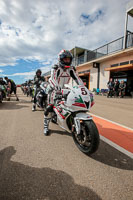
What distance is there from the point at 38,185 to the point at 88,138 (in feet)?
3.32

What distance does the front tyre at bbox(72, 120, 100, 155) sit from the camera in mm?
1714

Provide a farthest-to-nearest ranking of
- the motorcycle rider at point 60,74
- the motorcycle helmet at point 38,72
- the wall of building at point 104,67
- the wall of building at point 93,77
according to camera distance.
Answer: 1. the wall of building at point 93,77
2. the wall of building at point 104,67
3. the motorcycle helmet at point 38,72
4. the motorcycle rider at point 60,74

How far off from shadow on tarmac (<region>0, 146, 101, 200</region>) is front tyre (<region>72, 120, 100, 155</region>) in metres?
0.57

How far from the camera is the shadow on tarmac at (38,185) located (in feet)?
3.82

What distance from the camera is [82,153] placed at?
6.49 ft

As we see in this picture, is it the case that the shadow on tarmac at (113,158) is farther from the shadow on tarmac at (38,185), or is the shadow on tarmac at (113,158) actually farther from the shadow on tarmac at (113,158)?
the shadow on tarmac at (38,185)

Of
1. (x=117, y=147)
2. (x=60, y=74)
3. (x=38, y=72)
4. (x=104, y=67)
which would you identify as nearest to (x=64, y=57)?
(x=60, y=74)

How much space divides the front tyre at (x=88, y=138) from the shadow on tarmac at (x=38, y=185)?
0.57 meters

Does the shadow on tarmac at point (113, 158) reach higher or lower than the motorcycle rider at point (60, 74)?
lower

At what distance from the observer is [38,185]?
1293 mm

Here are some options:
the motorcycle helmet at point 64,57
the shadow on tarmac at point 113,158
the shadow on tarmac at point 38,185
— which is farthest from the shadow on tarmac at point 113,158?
the motorcycle helmet at point 64,57

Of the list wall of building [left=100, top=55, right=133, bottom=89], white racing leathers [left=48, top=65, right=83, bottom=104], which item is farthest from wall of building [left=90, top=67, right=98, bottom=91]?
white racing leathers [left=48, top=65, right=83, bottom=104]

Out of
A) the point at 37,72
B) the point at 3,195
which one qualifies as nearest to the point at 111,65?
the point at 37,72

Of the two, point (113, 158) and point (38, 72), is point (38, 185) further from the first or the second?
point (38, 72)
